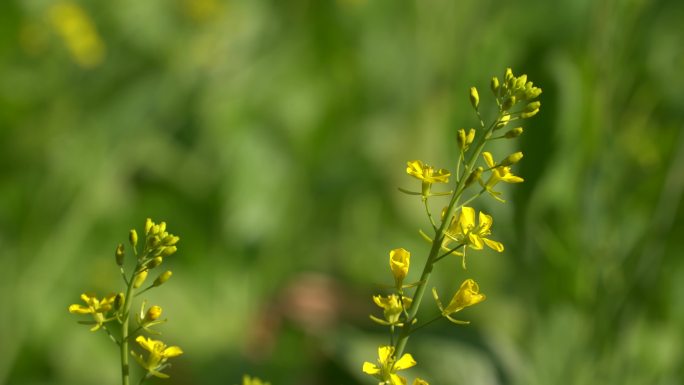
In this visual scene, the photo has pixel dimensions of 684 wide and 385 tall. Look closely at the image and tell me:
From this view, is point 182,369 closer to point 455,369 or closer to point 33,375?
point 33,375

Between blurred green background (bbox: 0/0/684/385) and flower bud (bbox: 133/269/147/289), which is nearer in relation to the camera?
flower bud (bbox: 133/269/147/289)

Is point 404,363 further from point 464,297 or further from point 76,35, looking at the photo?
point 76,35

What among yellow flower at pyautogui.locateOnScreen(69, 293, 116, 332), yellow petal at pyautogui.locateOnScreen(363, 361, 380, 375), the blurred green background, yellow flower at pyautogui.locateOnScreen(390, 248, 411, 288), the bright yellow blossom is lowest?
yellow petal at pyautogui.locateOnScreen(363, 361, 380, 375)

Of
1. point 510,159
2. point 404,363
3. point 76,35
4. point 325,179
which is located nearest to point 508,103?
point 510,159

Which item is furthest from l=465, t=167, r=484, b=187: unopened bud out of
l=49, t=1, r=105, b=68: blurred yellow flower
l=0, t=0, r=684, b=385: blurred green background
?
l=49, t=1, r=105, b=68: blurred yellow flower

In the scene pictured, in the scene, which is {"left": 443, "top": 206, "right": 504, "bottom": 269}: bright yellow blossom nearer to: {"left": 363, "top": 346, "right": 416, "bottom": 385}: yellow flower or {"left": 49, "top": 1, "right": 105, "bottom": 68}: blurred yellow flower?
{"left": 363, "top": 346, "right": 416, "bottom": 385}: yellow flower

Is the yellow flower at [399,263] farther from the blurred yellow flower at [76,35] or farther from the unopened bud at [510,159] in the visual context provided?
the blurred yellow flower at [76,35]
